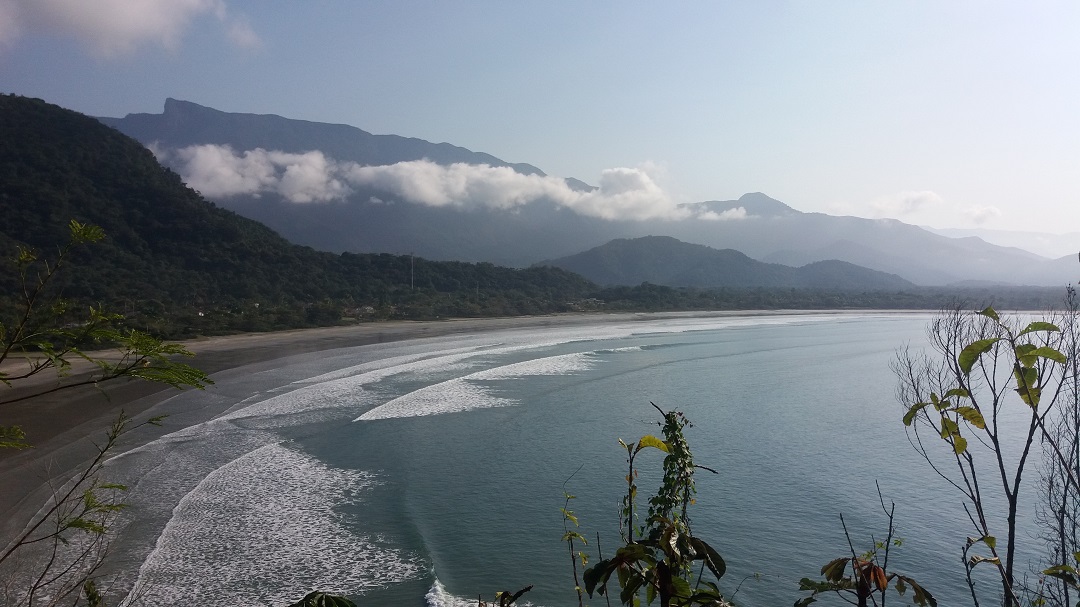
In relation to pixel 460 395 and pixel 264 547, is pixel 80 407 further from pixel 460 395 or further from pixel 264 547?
pixel 264 547

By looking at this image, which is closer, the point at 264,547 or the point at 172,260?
the point at 264,547

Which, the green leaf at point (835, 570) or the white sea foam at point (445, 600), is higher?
the green leaf at point (835, 570)

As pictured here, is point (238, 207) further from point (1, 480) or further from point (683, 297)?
point (1, 480)

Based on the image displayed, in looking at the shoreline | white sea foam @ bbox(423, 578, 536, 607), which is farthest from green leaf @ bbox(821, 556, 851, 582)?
white sea foam @ bbox(423, 578, 536, 607)

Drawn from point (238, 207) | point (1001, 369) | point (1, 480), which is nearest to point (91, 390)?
point (1, 480)

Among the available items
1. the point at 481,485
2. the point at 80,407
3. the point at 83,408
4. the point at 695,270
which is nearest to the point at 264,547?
the point at 481,485

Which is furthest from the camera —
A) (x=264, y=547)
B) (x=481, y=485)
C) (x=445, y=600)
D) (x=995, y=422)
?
(x=481, y=485)

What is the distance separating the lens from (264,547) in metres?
8.77

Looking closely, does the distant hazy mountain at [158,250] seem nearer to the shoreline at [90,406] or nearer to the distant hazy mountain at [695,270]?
the shoreline at [90,406]

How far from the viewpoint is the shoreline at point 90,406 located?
10.3 m

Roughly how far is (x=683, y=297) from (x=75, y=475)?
244 feet

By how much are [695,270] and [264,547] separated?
5325 inches

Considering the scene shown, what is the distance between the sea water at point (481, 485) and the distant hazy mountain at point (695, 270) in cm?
11177

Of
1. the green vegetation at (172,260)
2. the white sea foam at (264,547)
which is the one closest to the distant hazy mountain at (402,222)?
the green vegetation at (172,260)
